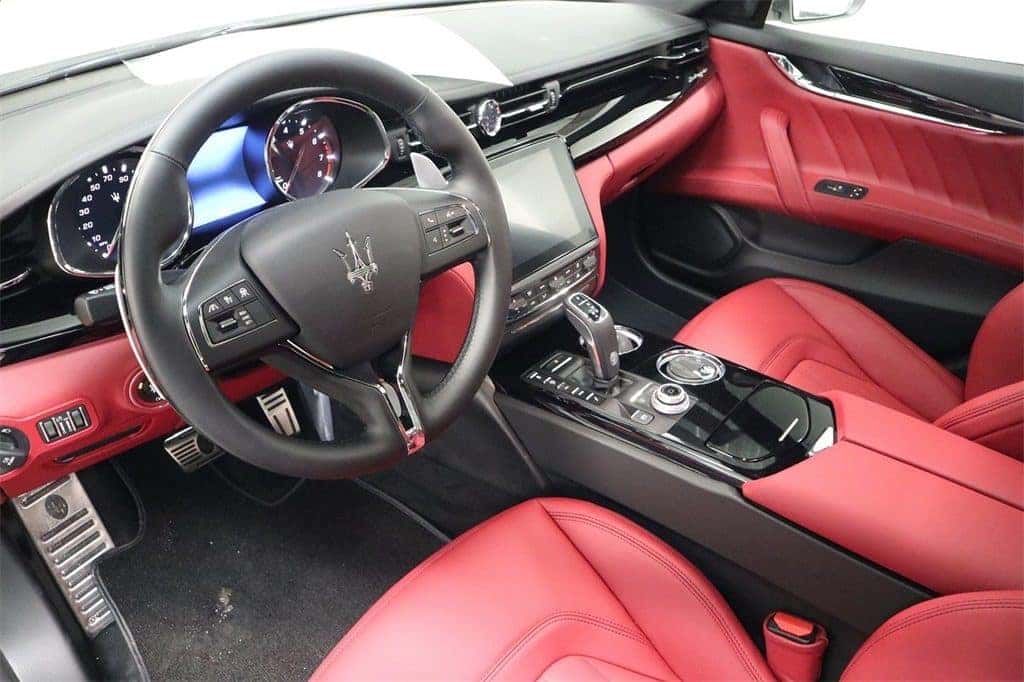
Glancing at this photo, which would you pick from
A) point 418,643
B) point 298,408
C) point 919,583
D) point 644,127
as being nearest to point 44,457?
point 418,643

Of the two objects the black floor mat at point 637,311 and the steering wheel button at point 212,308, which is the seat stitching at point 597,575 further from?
the black floor mat at point 637,311

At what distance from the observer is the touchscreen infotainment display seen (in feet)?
4.26

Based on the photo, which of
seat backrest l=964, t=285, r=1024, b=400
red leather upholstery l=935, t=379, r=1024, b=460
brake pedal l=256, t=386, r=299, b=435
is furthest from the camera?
brake pedal l=256, t=386, r=299, b=435

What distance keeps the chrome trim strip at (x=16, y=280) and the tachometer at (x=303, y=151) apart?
0.98 ft

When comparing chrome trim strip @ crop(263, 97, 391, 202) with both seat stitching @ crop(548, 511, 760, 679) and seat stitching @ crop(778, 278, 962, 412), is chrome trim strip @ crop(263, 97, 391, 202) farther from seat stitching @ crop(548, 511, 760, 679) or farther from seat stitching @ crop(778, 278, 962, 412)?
seat stitching @ crop(778, 278, 962, 412)

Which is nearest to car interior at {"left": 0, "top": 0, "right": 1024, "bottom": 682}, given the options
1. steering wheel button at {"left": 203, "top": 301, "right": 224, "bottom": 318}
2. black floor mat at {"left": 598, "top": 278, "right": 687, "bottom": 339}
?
steering wheel button at {"left": 203, "top": 301, "right": 224, "bottom": 318}

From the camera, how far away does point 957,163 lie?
62.9 inches

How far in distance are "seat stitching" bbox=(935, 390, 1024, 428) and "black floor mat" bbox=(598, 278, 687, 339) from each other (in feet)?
3.33

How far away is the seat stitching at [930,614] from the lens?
0.70 meters

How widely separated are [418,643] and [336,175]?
2.10 ft

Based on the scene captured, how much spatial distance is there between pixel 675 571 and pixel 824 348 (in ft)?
2.06

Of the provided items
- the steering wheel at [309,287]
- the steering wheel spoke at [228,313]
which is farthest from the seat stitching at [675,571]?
the steering wheel spoke at [228,313]

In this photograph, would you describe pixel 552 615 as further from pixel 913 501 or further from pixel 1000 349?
pixel 1000 349

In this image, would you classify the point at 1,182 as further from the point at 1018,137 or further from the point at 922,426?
the point at 1018,137
